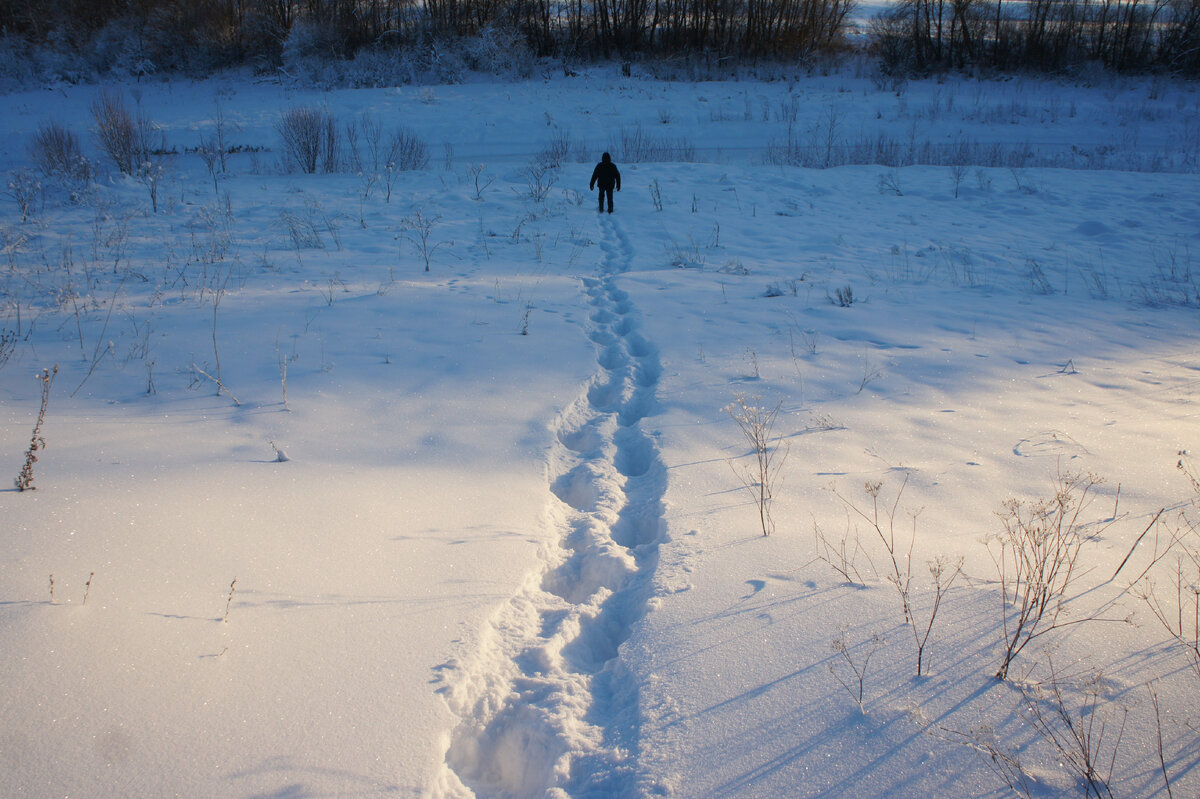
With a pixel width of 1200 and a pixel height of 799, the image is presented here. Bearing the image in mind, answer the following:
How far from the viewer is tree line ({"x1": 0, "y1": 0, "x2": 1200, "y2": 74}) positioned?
26375 millimetres

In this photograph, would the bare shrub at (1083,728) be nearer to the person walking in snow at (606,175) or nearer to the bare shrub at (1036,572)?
the bare shrub at (1036,572)

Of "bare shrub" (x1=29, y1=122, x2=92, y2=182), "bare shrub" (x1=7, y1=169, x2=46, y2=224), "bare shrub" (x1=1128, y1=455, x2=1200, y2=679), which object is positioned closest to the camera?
"bare shrub" (x1=1128, y1=455, x2=1200, y2=679)

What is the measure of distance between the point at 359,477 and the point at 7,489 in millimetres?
1352

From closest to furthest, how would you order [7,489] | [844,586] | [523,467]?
[844,586] → [7,489] → [523,467]

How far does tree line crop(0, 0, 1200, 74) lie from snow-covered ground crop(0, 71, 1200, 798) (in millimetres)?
24202

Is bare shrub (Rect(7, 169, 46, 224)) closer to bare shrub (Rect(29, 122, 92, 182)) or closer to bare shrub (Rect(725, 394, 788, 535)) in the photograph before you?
bare shrub (Rect(29, 122, 92, 182))

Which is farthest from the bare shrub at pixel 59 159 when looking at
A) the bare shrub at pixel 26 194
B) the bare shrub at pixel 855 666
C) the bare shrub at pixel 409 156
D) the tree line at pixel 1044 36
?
the tree line at pixel 1044 36

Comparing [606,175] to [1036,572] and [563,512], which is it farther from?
[1036,572]

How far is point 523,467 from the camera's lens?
3504 millimetres

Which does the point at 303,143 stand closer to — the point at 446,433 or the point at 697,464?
the point at 446,433

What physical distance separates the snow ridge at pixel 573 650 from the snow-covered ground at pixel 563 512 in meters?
0.01

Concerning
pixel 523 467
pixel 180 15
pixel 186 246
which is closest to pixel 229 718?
pixel 523 467

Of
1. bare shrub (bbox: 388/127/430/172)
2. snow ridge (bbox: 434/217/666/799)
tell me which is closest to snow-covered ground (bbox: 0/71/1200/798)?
snow ridge (bbox: 434/217/666/799)

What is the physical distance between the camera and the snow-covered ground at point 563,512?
5.58 feet
